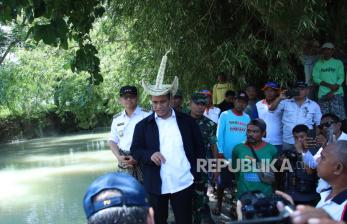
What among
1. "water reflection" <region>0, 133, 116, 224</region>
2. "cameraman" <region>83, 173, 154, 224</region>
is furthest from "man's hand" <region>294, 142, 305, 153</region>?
"water reflection" <region>0, 133, 116, 224</region>

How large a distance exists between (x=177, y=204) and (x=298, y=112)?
2.76 metres

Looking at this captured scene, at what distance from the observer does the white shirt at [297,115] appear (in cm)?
621

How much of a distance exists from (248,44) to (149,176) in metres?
4.49

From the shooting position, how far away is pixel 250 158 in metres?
5.02

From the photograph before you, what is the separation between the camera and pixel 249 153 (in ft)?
16.5

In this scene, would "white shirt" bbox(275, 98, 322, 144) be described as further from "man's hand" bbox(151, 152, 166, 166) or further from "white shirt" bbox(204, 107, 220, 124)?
"man's hand" bbox(151, 152, 166, 166)

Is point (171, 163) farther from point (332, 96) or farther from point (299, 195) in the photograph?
point (332, 96)

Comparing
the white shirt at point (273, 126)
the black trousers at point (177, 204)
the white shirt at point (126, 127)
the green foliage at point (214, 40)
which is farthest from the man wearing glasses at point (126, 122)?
the green foliage at point (214, 40)

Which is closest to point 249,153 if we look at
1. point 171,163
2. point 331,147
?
point 171,163

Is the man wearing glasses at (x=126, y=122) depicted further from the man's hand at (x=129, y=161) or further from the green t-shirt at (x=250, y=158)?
the green t-shirt at (x=250, y=158)

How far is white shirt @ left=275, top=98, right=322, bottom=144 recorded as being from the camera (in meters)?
6.21

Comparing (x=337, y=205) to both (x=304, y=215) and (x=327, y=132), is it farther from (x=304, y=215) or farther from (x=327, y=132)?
(x=327, y=132)

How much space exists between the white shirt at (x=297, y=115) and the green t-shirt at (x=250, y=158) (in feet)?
4.32

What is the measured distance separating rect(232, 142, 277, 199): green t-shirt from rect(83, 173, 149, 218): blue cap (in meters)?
3.45
